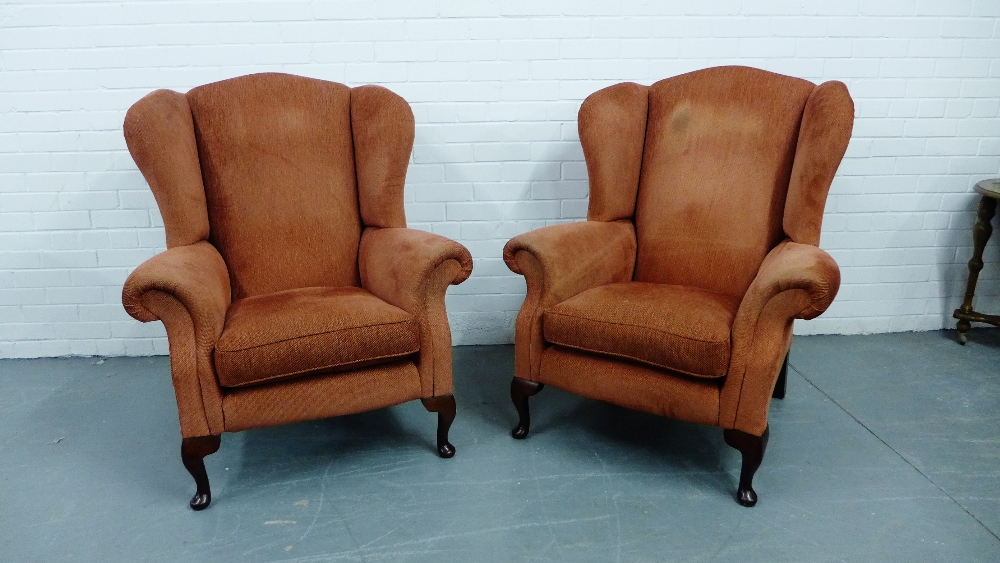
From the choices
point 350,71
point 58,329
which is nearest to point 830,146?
point 350,71

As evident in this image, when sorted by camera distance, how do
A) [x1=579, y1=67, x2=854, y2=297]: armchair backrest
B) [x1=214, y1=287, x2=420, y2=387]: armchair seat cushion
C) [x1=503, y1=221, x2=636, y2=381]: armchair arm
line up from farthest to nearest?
[x1=579, y1=67, x2=854, y2=297]: armchair backrest
[x1=503, y1=221, x2=636, y2=381]: armchair arm
[x1=214, y1=287, x2=420, y2=387]: armchair seat cushion

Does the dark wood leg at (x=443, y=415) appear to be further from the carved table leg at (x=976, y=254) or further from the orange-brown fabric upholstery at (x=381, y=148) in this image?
the carved table leg at (x=976, y=254)

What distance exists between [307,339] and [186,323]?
0.30 metres

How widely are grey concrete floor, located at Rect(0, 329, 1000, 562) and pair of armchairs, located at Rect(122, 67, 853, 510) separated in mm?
136

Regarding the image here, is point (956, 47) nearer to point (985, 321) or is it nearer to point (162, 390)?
point (985, 321)

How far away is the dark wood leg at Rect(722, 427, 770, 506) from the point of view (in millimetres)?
1799

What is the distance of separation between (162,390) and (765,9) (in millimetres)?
2711

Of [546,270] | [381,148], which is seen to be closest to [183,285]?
[381,148]

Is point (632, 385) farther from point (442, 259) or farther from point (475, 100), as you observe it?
point (475, 100)

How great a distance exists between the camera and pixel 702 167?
7.55ft

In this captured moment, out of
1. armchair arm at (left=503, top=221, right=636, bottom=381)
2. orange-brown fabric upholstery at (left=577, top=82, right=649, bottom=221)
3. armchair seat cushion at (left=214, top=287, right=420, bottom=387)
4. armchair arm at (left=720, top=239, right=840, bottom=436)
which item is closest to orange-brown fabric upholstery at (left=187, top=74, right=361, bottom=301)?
armchair seat cushion at (left=214, top=287, right=420, bottom=387)

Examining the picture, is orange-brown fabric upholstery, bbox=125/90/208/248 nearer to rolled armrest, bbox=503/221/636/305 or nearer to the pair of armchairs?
the pair of armchairs

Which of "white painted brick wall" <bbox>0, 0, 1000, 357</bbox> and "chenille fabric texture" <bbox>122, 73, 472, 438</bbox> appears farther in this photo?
"white painted brick wall" <bbox>0, 0, 1000, 357</bbox>

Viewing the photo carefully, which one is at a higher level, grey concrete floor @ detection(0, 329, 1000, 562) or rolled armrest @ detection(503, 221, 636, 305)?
rolled armrest @ detection(503, 221, 636, 305)
